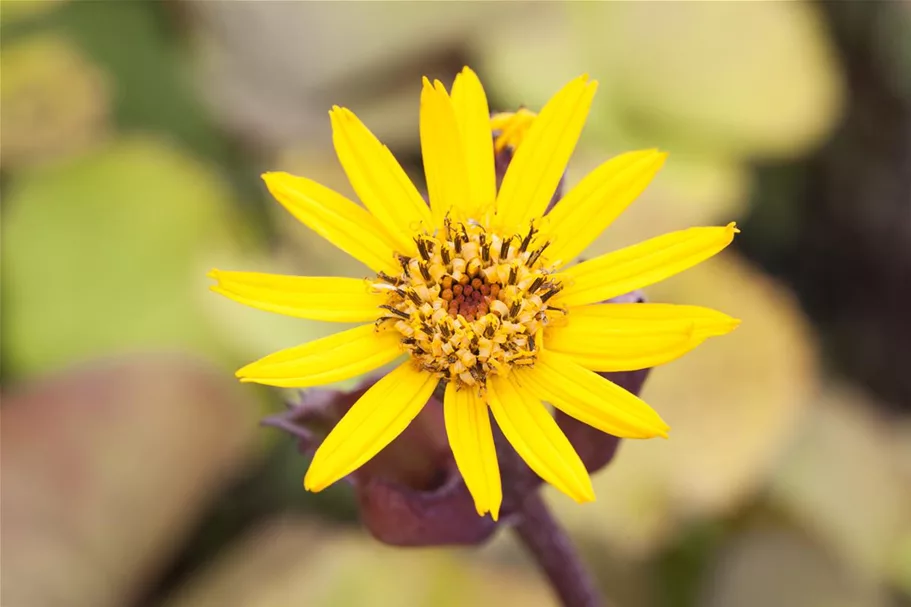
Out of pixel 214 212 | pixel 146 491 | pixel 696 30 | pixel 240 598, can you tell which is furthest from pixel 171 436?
pixel 696 30

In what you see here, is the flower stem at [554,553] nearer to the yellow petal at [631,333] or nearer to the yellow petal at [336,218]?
the yellow petal at [631,333]

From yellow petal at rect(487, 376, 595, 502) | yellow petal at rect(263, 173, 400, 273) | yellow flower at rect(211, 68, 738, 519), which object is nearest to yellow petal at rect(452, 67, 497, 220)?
yellow flower at rect(211, 68, 738, 519)

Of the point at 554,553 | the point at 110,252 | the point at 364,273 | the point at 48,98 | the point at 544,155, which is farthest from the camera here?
the point at 48,98

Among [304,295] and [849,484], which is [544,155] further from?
[849,484]

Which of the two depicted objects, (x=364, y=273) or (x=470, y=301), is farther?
(x=364, y=273)

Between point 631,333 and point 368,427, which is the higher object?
point 631,333

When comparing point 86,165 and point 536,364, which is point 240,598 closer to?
point 536,364

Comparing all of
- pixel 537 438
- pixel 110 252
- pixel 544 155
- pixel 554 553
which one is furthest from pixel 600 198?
pixel 110 252

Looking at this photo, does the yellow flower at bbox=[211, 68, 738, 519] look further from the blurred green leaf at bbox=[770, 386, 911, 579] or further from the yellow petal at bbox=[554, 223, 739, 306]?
the blurred green leaf at bbox=[770, 386, 911, 579]
